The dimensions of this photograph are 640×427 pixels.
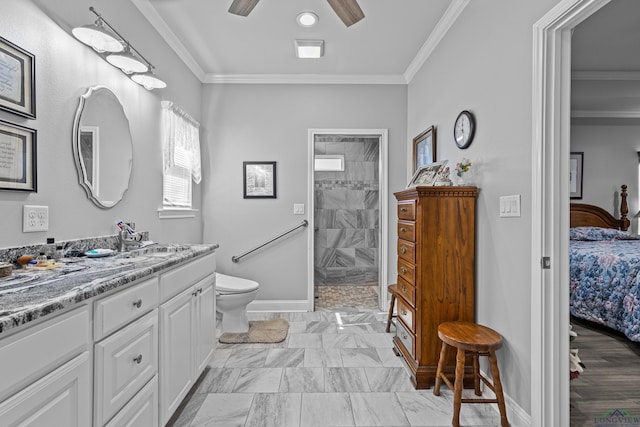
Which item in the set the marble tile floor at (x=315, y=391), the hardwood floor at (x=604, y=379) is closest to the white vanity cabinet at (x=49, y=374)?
the marble tile floor at (x=315, y=391)

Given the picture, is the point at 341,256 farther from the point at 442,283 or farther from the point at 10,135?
the point at 10,135

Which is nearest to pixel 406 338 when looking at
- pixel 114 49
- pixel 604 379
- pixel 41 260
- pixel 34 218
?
pixel 604 379

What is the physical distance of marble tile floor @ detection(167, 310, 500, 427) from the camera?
5.62 feet

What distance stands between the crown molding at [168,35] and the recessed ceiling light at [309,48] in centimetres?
109

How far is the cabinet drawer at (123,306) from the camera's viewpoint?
103 centimetres

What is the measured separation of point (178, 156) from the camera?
2.89m

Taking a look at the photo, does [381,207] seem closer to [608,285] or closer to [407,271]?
[407,271]

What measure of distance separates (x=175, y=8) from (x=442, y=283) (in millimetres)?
2812

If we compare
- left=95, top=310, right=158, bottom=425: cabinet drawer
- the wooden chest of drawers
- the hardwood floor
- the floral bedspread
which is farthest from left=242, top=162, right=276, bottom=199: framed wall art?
the floral bedspread

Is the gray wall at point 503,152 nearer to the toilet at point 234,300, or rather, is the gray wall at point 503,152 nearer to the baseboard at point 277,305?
the toilet at point 234,300

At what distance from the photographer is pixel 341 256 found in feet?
16.4

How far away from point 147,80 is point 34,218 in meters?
1.30

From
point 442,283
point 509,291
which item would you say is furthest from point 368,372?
point 509,291

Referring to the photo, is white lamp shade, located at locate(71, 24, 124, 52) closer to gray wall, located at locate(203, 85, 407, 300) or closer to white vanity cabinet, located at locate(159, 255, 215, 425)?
white vanity cabinet, located at locate(159, 255, 215, 425)
